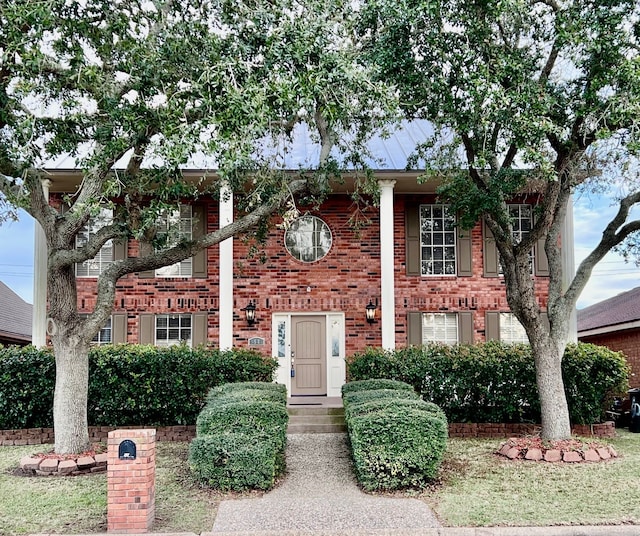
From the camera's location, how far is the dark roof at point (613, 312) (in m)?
19.0

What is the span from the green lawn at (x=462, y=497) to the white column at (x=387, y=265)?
4765 millimetres

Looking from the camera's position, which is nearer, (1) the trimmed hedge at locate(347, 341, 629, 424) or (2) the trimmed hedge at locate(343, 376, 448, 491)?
(2) the trimmed hedge at locate(343, 376, 448, 491)

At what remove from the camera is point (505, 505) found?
23.3 feet

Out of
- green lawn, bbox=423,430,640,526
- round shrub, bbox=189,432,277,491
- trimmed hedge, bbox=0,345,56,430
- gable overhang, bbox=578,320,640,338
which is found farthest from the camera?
gable overhang, bbox=578,320,640,338

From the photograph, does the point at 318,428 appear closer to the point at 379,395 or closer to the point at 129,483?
the point at 379,395

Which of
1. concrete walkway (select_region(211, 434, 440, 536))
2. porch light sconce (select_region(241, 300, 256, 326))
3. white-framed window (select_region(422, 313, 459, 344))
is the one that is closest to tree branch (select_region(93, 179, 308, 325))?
concrete walkway (select_region(211, 434, 440, 536))

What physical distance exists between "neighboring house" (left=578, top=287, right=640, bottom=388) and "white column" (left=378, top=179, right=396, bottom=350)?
7.81 metres

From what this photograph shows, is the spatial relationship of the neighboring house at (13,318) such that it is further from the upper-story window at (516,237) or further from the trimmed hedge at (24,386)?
the upper-story window at (516,237)

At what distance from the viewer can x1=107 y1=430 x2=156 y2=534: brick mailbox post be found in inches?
250

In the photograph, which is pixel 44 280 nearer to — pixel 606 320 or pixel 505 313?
pixel 505 313

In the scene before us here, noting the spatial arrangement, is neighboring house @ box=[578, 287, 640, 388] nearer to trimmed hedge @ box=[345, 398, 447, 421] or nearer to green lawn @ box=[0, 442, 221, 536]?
trimmed hedge @ box=[345, 398, 447, 421]

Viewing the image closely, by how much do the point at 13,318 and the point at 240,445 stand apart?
1800 centimetres

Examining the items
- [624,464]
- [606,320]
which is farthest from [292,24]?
[606,320]

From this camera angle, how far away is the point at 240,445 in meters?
7.77
